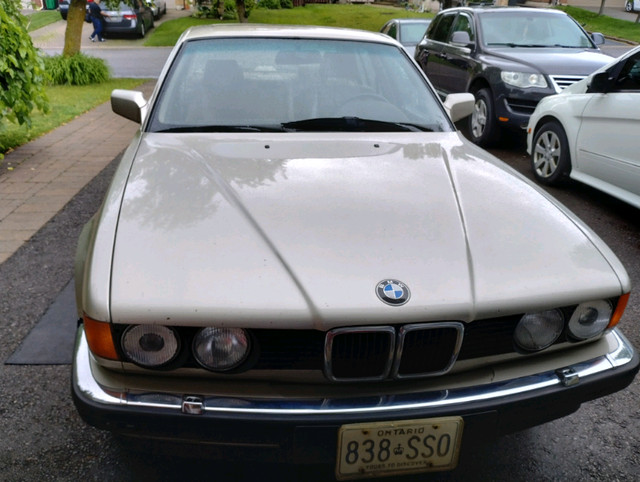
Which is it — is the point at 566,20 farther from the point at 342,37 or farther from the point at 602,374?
the point at 602,374

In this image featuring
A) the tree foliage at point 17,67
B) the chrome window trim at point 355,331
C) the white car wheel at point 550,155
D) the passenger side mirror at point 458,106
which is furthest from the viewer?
the tree foliage at point 17,67

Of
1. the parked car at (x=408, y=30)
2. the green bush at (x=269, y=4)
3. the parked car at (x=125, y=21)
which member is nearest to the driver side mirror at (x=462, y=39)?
the parked car at (x=408, y=30)

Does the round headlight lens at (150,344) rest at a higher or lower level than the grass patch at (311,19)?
higher

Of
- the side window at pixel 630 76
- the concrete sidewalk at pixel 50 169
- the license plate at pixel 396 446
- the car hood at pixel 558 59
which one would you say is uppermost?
the side window at pixel 630 76

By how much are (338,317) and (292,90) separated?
1.77 meters

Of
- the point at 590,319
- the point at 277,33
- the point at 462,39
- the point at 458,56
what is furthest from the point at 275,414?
the point at 458,56

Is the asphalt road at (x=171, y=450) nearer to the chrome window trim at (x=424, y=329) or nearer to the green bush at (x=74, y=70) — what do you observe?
the chrome window trim at (x=424, y=329)

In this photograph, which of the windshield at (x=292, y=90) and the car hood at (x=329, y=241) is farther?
the windshield at (x=292, y=90)

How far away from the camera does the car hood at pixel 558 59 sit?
6645 mm

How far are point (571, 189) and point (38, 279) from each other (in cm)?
473

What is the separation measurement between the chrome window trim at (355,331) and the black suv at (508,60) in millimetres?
5615

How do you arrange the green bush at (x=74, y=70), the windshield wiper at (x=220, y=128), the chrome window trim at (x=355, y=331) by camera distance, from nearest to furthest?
the chrome window trim at (x=355, y=331)
the windshield wiper at (x=220, y=128)
the green bush at (x=74, y=70)

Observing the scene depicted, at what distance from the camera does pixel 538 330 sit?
6.33 feet

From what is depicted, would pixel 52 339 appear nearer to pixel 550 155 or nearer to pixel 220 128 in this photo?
pixel 220 128
